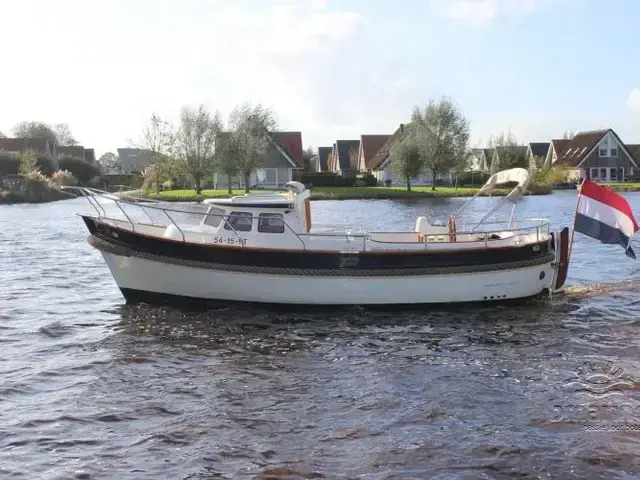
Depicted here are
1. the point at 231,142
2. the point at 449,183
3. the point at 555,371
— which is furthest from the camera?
the point at 449,183

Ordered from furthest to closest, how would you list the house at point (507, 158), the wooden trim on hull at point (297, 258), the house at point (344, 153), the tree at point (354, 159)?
1. the house at point (344, 153)
2. the tree at point (354, 159)
3. the house at point (507, 158)
4. the wooden trim on hull at point (297, 258)

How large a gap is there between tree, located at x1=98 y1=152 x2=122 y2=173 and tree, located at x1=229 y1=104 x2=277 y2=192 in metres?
78.6

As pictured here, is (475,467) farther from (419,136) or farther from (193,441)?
(419,136)

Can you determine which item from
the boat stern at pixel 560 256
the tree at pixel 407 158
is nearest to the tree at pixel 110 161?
the tree at pixel 407 158

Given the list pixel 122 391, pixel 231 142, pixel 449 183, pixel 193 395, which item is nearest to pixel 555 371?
pixel 193 395

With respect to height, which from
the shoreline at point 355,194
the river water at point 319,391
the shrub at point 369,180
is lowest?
the river water at point 319,391

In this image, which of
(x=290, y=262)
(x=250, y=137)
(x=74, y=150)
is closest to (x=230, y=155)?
(x=250, y=137)

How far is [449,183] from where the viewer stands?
290 ft

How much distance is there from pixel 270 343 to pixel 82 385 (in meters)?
3.98

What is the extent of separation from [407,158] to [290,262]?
2338 inches

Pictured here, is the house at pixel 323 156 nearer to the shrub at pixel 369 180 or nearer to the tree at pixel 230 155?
the shrub at pixel 369 180

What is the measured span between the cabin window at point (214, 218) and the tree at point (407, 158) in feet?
189

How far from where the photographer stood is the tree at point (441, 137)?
2940 inches

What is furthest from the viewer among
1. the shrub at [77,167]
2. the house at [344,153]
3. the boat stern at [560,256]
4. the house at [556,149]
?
the house at [344,153]
